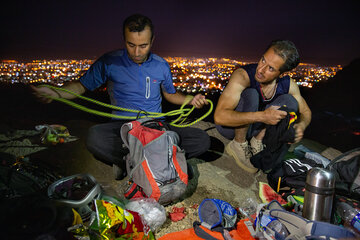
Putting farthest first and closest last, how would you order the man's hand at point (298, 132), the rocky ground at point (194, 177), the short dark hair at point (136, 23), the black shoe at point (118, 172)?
the man's hand at point (298, 132), the short dark hair at point (136, 23), the black shoe at point (118, 172), the rocky ground at point (194, 177)

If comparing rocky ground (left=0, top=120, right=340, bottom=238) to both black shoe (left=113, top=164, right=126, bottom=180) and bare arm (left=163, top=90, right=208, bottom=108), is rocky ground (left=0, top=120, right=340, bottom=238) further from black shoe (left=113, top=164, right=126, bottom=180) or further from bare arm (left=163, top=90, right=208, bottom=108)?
bare arm (left=163, top=90, right=208, bottom=108)

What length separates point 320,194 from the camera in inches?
77.9

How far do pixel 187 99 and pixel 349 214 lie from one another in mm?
2359

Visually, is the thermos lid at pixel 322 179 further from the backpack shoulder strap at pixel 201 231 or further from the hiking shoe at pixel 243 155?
the hiking shoe at pixel 243 155

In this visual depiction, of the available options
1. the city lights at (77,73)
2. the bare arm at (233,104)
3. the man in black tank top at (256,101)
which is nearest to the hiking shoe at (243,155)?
the man in black tank top at (256,101)

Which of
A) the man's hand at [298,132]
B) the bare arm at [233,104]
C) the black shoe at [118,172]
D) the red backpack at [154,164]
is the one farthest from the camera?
the man's hand at [298,132]

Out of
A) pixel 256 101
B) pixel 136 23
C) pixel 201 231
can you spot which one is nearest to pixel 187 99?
pixel 256 101

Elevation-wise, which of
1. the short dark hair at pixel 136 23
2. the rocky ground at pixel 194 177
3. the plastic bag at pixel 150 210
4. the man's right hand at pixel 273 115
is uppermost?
the short dark hair at pixel 136 23

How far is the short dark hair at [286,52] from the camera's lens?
123 inches

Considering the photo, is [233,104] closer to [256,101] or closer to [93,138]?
[256,101]

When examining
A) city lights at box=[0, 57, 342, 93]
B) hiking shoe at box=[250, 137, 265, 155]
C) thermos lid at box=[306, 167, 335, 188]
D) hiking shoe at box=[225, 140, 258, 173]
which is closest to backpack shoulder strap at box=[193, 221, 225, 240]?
thermos lid at box=[306, 167, 335, 188]

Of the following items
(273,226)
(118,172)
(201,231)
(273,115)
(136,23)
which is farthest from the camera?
(273,115)

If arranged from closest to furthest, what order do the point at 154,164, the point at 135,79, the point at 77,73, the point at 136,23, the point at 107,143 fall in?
the point at 154,164 → the point at 107,143 → the point at 136,23 → the point at 135,79 → the point at 77,73

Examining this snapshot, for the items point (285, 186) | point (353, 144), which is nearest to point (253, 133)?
point (285, 186)
